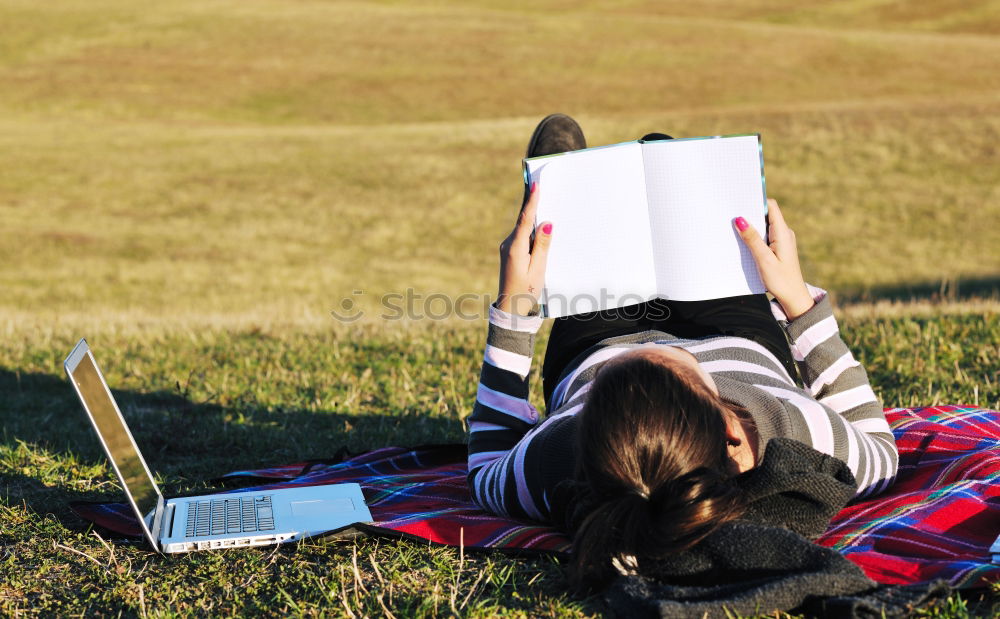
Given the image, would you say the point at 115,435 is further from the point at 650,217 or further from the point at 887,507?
the point at 887,507

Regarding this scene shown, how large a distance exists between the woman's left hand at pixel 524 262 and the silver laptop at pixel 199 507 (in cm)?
90

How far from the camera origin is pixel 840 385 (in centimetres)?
352

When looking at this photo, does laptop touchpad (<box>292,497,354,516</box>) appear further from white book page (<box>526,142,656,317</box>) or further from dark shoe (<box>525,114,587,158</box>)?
dark shoe (<box>525,114,587,158</box>)

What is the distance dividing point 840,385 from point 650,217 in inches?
35.4

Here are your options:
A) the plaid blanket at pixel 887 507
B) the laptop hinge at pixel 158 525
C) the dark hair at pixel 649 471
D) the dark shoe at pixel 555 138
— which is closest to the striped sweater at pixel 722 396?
the plaid blanket at pixel 887 507

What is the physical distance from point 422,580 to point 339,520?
491 mm

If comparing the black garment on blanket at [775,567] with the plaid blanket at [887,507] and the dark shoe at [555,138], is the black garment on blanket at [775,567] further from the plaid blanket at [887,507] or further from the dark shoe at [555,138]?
the dark shoe at [555,138]

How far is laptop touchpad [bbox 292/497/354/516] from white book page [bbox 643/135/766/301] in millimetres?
1404

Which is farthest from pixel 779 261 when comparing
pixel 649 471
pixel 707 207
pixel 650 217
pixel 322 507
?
pixel 322 507

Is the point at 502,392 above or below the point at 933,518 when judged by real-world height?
above

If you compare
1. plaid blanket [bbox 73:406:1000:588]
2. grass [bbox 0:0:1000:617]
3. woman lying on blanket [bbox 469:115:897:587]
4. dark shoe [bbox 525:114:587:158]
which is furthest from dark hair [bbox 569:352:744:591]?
dark shoe [bbox 525:114:587:158]

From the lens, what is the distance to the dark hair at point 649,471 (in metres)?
2.59

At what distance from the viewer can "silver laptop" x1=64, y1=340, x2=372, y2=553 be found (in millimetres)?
3088

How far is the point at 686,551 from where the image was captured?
107 inches
